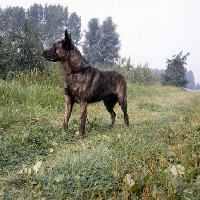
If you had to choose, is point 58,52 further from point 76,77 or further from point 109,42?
point 109,42

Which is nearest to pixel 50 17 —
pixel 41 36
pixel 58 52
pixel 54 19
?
pixel 54 19

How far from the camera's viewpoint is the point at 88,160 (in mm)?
3154

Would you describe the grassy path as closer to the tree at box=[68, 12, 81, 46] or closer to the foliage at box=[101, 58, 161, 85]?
the foliage at box=[101, 58, 161, 85]

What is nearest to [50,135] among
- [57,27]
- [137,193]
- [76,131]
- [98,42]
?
[76,131]

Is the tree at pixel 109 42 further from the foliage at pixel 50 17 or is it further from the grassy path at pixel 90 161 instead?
the grassy path at pixel 90 161

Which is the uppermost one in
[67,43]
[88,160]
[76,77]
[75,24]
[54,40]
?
[75,24]

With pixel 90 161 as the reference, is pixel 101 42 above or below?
above

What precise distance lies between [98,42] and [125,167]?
58.1 meters

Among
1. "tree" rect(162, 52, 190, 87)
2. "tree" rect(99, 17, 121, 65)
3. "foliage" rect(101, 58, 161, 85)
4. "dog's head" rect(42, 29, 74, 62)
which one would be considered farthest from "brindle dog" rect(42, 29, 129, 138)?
"tree" rect(99, 17, 121, 65)

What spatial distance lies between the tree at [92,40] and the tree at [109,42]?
46.2 inches

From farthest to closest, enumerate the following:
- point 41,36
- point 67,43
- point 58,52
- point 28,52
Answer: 1. point 41,36
2. point 28,52
3. point 58,52
4. point 67,43

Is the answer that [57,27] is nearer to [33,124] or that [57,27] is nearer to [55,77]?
[55,77]

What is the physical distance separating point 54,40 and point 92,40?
8.70 meters

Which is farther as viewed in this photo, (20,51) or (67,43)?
(20,51)
